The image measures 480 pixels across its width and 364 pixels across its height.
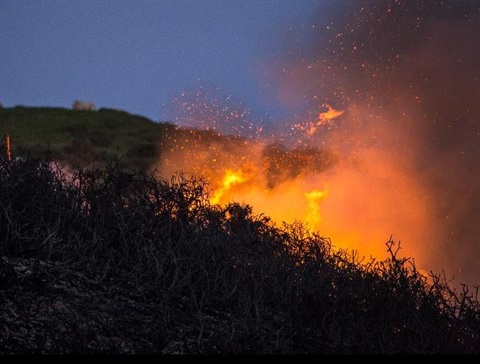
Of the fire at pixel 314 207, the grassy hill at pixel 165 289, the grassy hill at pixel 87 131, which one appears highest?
the grassy hill at pixel 87 131

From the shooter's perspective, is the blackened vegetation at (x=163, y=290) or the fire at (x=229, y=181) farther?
the fire at (x=229, y=181)

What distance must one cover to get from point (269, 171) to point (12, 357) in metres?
24.3

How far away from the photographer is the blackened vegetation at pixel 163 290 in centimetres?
573

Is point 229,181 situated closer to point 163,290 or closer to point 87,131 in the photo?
point 163,290

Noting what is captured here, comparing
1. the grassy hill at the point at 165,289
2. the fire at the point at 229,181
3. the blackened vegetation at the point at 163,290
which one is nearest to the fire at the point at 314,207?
the fire at the point at 229,181

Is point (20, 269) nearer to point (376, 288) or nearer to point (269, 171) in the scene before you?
point (376, 288)

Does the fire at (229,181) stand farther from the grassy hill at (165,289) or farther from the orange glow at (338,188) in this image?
the grassy hill at (165,289)

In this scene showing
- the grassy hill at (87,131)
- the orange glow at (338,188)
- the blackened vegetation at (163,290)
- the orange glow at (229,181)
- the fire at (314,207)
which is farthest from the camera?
the grassy hill at (87,131)

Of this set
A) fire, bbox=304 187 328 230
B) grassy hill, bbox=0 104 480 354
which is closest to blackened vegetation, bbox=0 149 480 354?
grassy hill, bbox=0 104 480 354

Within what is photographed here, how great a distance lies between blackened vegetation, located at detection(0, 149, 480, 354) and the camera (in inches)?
226

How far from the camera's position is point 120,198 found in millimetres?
8156

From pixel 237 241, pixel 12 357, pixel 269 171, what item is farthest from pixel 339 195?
pixel 12 357

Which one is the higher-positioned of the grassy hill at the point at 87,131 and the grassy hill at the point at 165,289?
the grassy hill at the point at 87,131

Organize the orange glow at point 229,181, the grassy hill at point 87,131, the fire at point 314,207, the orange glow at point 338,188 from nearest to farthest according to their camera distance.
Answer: the orange glow at point 229,181, the fire at point 314,207, the orange glow at point 338,188, the grassy hill at point 87,131
